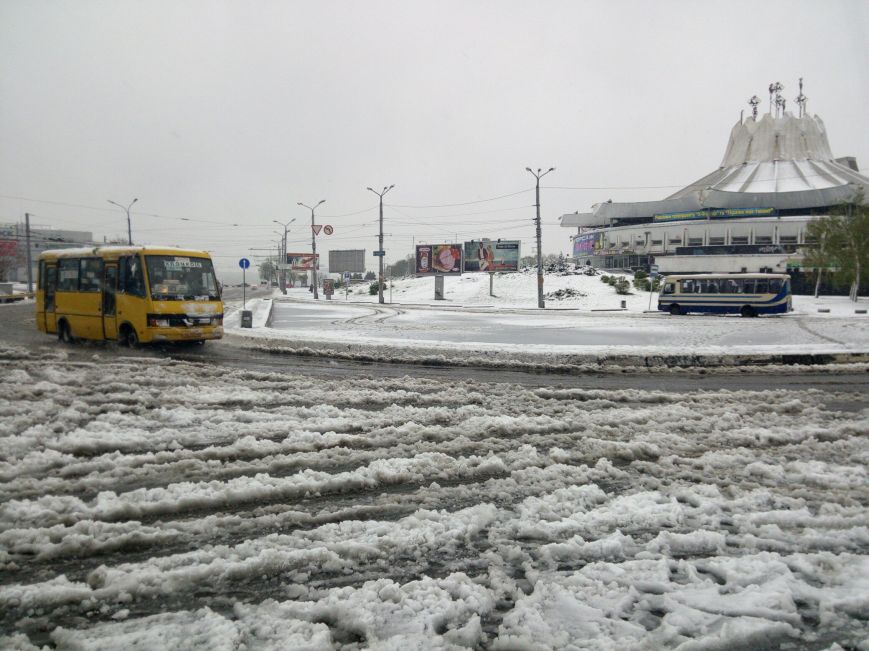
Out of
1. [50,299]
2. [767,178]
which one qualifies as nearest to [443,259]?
[50,299]

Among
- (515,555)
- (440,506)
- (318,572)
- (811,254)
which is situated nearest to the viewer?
(318,572)

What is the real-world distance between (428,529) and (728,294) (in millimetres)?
34805

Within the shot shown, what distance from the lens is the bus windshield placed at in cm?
1369

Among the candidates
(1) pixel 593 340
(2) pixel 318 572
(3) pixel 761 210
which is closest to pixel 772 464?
(2) pixel 318 572

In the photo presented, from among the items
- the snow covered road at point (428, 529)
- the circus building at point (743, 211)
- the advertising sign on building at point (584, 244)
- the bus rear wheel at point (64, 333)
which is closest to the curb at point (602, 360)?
the snow covered road at point (428, 529)

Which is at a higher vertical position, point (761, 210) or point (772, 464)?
point (761, 210)

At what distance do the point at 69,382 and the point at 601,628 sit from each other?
29.8ft

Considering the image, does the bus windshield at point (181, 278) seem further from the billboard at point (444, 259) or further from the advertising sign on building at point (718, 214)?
the advertising sign on building at point (718, 214)

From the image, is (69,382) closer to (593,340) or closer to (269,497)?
(269,497)

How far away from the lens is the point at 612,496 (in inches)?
174

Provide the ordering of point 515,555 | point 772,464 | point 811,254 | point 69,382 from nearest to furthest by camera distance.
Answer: point 515,555 < point 772,464 < point 69,382 < point 811,254

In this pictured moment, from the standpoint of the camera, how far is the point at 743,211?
3019 inches

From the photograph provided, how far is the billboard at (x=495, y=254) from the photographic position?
197ft

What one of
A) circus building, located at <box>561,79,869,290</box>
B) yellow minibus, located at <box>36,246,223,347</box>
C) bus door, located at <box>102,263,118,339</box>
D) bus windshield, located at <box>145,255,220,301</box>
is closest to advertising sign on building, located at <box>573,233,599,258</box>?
circus building, located at <box>561,79,869,290</box>
